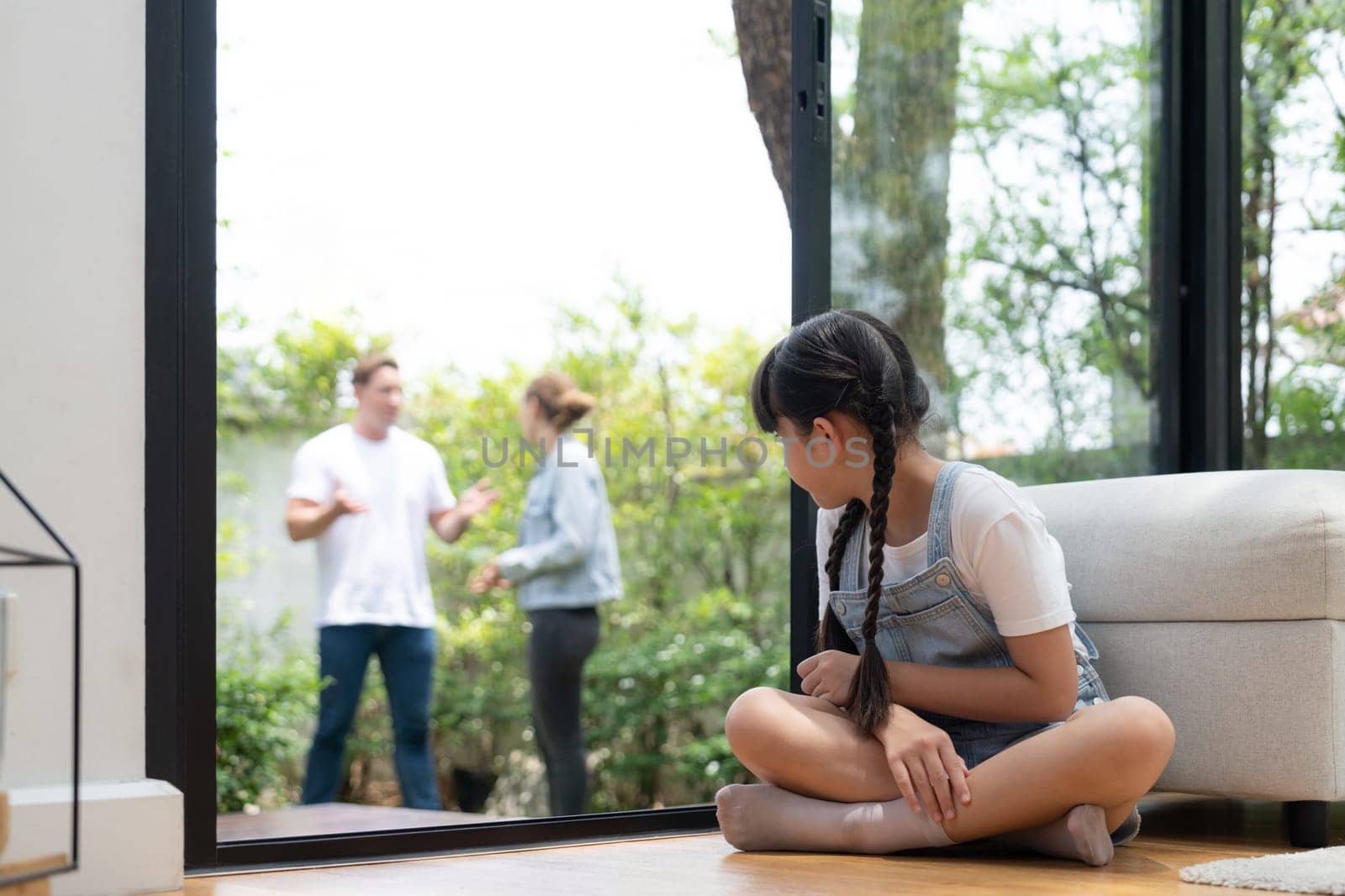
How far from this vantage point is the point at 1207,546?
1.97m

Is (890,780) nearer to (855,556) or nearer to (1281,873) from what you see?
(855,556)

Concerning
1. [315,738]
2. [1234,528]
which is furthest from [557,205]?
[1234,528]

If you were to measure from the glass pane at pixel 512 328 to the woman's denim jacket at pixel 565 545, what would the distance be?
2.59 feet

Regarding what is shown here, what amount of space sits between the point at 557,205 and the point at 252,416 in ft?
4.22

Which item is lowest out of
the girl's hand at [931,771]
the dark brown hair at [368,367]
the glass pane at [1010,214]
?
the girl's hand at [931,771]

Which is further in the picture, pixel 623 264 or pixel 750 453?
pixel 623 264

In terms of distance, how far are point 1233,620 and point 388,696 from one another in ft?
6.54

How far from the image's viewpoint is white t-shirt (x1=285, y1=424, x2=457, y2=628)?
327 cm

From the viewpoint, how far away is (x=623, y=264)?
494 centimetres

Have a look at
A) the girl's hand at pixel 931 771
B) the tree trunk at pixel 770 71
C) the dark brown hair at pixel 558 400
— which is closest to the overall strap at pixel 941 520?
the girl's hand at pixel 931 771

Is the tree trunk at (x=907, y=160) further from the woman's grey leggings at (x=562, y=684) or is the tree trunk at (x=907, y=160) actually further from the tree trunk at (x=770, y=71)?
the woman's grey leggings at (x=562, y=684)

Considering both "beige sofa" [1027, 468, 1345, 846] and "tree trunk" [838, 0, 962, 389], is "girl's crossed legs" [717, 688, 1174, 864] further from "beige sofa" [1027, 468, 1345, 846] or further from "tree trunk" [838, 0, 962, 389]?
"tree trunk" [838, 0, 962, 389]

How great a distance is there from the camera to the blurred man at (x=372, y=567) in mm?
3250

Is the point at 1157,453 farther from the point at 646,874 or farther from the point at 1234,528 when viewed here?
the point at 646,874
